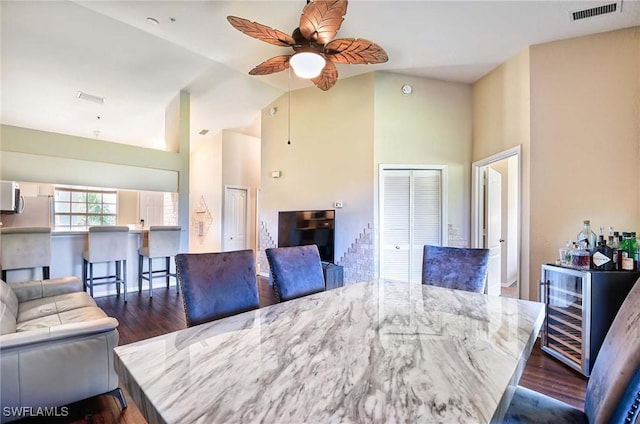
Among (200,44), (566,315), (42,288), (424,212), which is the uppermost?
(200,44)

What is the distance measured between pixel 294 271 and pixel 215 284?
0.56 m

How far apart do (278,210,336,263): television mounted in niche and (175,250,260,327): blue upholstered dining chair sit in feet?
9.34

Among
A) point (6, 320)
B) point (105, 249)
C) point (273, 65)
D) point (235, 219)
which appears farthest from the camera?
point (235, 219)

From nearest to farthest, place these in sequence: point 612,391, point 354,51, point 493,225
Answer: point 612,391 < point 354,51 < point 493,225

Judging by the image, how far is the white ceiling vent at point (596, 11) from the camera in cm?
249

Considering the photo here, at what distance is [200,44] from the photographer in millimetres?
3779

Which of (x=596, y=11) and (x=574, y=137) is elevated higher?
(x=596, y=11)

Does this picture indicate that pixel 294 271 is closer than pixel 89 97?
Yes

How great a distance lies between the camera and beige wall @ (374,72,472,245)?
4223 millimetres

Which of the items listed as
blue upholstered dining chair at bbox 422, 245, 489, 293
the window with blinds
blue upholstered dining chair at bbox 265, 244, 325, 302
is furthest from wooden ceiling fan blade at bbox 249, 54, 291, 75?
the window with blinds

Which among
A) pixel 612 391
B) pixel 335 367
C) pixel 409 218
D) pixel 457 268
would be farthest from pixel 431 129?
pixel 335 367

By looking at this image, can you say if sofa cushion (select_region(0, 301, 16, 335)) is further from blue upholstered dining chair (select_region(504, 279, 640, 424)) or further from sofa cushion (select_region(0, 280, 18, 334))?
blue upholstered dining chair (select_region(504, 279, 640, 424))

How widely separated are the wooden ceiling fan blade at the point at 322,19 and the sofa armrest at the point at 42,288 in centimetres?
326

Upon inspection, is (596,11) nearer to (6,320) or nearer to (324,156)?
(324,156)
